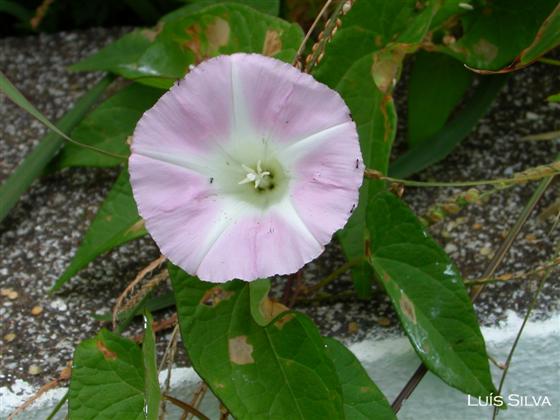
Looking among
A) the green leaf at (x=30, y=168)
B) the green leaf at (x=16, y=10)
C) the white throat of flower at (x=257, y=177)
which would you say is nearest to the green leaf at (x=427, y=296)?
the white throat of flower at (x=257, y=177)

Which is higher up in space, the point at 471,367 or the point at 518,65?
the point at 518,65

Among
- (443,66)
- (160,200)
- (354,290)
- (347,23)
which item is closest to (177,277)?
(160,200)

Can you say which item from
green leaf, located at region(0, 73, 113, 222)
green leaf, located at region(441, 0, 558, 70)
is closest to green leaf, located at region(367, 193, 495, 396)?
green leaf, located at region(441, 0, 558, 70)

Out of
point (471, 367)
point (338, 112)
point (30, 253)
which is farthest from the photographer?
point (30, 253)

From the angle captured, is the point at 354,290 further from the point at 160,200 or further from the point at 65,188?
the point at 65,188

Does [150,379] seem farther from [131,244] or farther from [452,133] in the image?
[452,133]

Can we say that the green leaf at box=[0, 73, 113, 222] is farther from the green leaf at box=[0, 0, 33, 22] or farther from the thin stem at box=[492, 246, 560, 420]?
the thin stem at box=[492, 246, 560, 420]
